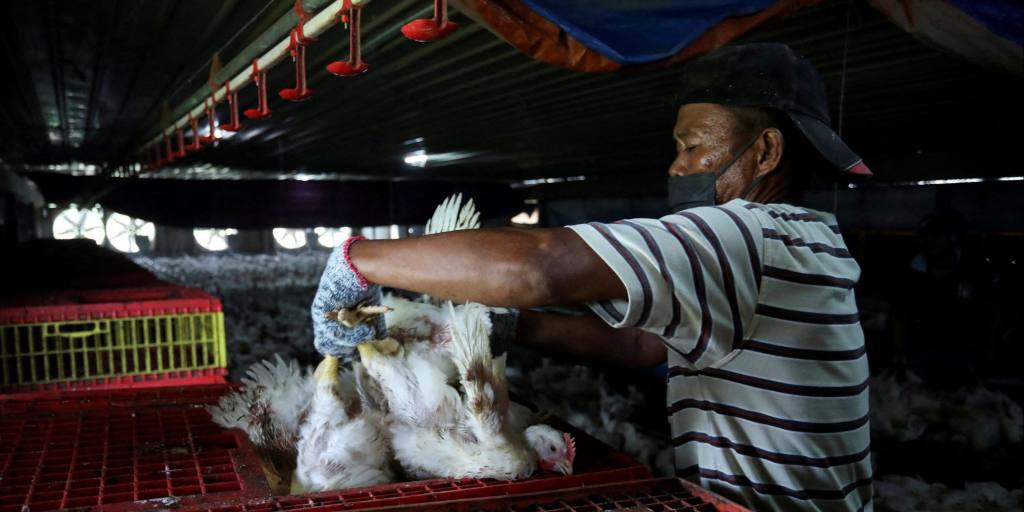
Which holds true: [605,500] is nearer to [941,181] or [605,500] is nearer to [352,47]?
[352,47]

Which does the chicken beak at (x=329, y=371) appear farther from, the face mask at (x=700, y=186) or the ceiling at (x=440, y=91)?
the ceiling at (x=440, y=91)

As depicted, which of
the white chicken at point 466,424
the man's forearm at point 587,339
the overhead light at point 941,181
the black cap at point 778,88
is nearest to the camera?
the white chicken at point 466,424

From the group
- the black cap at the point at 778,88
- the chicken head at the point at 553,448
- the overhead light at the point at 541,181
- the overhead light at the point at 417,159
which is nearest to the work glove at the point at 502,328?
the chicken head at the point at 553,448

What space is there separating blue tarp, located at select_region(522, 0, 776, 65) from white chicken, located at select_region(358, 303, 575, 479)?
5.50ft

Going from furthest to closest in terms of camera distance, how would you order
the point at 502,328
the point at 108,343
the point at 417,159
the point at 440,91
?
the point at 417,159
the point at 440,91
the point at 108,343
the point at 502,328

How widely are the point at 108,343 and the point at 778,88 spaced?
10.00 feet

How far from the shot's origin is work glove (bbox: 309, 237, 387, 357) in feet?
4.85

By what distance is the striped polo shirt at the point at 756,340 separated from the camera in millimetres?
1281

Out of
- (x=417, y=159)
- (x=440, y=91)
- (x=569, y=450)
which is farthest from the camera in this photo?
(x=417, y=159)

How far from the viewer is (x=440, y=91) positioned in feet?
19.2

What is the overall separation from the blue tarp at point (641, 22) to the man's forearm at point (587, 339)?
137 cm

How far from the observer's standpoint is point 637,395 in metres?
5.66

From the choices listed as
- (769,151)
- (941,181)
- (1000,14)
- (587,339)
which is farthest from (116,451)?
(941,181)

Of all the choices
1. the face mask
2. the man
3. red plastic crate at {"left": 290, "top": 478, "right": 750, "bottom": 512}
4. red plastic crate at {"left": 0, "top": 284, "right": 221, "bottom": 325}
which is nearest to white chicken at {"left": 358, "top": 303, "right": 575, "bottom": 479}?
red plastic crate at {"left": 290, "top": 478, "right": 750, "bottom": 512}
